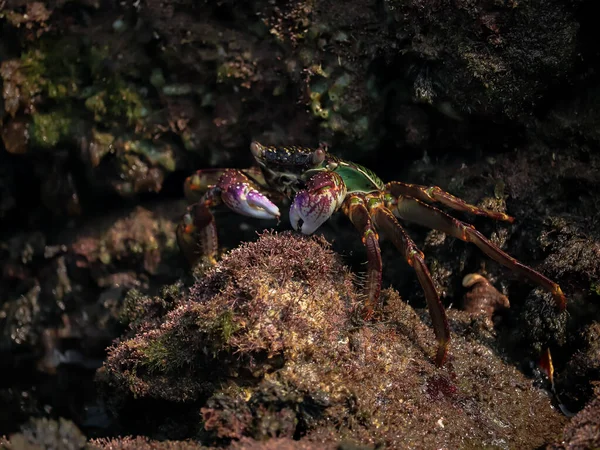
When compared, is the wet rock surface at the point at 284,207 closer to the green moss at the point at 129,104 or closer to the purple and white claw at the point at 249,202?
the green moss at the point at 129,104

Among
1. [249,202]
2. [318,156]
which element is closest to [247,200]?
[249,202]

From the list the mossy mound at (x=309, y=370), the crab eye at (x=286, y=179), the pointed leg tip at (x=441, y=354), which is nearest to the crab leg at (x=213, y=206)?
the crab eye at (x=286, y=179)

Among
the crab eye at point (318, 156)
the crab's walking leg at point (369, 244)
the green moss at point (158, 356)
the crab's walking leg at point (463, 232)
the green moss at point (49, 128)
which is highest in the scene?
the crab eye at point (318, 156)

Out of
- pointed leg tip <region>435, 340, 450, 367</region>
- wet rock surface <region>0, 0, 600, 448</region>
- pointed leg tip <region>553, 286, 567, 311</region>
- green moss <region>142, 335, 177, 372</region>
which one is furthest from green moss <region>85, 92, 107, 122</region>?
pointed leg tip <region>553, 286, 567, 311</region>

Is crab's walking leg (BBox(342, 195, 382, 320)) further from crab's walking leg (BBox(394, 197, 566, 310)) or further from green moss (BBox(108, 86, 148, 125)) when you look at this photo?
green moss (BBox(108, 86, 148, 125))

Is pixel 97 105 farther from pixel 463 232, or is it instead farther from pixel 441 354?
pixel 441 354

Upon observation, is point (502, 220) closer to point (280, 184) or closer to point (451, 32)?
point (451, 32)
